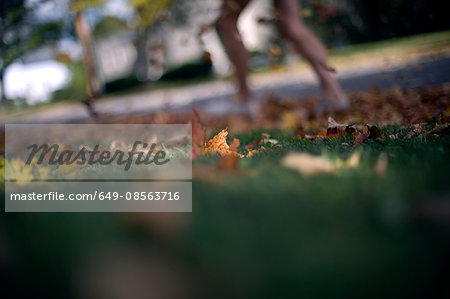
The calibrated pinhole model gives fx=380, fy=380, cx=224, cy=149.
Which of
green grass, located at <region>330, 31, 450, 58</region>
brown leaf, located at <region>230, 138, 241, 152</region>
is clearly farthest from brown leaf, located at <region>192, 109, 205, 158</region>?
green grass, located at <region>330, 31, 450, 58</region>

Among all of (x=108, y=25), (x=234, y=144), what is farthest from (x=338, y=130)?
(x=108, y=25)

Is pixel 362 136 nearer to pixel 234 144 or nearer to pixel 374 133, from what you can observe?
pixel 374 133

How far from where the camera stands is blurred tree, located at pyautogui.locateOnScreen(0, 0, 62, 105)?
340 centimetres

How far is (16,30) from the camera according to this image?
365 cm

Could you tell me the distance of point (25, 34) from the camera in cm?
387

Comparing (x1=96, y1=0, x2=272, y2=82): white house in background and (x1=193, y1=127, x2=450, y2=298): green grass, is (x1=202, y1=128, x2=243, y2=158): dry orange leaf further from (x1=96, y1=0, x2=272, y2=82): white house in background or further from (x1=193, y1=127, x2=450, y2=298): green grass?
(x1=96, y1=0, x2=272, y2=82): white house in background

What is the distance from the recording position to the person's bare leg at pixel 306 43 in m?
3.15

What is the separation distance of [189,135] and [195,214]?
3.77 feet

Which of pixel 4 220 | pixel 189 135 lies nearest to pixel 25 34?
pixel 189 135

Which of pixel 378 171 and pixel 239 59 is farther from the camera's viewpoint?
pixel 239 59

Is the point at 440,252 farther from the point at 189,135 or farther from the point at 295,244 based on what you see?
the point at 189,135

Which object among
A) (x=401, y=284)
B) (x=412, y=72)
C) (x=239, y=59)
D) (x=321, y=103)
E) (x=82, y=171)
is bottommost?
(x=401, y=284)

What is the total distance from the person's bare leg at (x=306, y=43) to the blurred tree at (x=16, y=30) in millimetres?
2305

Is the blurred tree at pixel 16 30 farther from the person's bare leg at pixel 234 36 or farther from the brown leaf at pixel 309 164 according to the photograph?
the brown leaf at pixel 309 164
